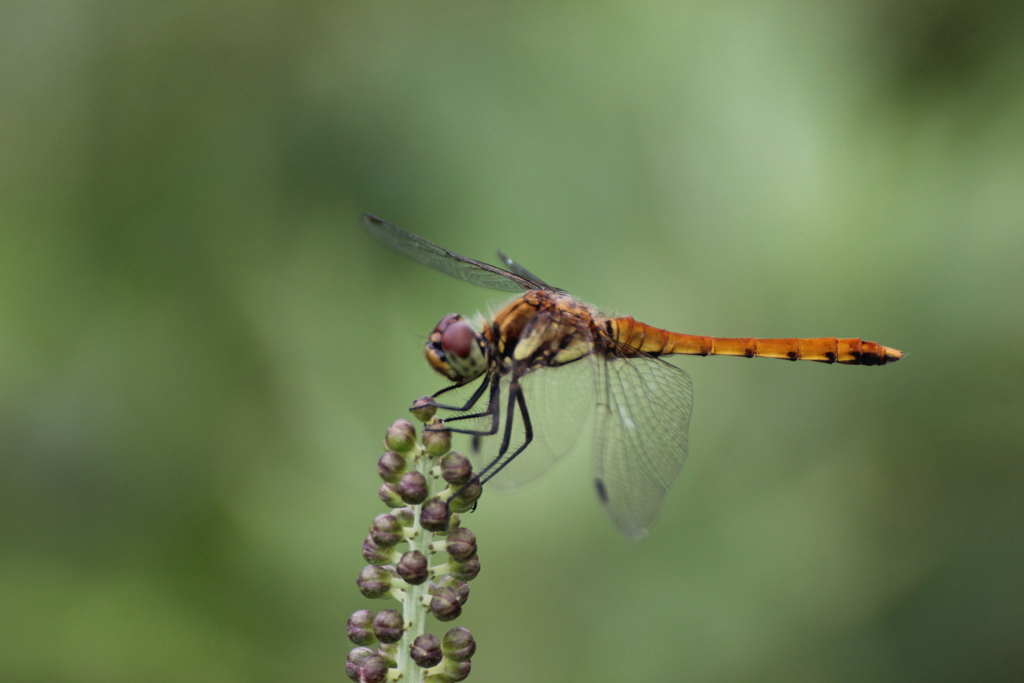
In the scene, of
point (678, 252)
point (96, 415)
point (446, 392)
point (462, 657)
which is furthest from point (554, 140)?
point (462, 657)

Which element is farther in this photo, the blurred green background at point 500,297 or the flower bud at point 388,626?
the blurred green background at point 500,297

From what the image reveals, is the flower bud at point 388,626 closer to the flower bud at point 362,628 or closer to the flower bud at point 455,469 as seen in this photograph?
the flower bud at point 362,628

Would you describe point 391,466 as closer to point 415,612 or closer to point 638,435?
point 415,612

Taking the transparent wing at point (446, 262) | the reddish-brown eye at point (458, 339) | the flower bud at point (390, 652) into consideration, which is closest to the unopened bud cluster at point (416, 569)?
the flower bud at point (390, 652)

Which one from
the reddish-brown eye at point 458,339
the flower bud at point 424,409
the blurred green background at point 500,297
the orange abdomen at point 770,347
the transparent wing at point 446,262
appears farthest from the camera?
the blurred green background at point 500,297

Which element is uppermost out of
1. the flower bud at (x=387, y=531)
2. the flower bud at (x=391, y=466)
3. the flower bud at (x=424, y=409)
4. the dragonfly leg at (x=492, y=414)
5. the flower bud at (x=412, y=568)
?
the dragonfly leg at (x=492, y=414)
